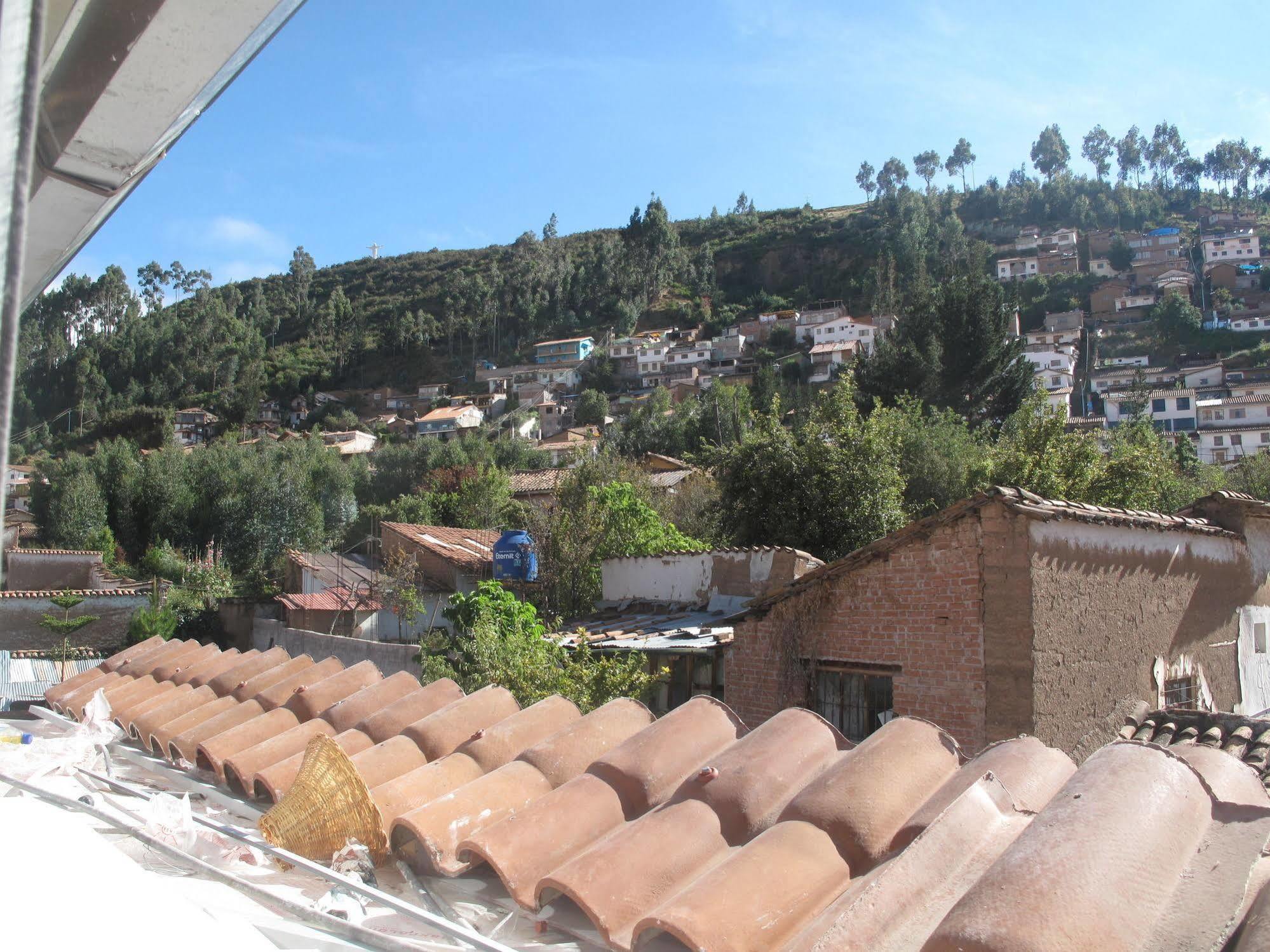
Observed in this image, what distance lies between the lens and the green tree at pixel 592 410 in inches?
3383

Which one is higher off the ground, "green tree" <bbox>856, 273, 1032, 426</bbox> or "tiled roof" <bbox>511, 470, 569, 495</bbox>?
"green tree" <bbox>856, 273, 1032, 426</bbox>

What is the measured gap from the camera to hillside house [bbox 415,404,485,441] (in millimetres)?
87438

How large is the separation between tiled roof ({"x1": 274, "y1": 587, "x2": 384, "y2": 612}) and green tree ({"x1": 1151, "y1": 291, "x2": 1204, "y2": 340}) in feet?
296

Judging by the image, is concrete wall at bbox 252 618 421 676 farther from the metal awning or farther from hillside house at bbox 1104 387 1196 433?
hillside house at bbox 1104 387 1196 433

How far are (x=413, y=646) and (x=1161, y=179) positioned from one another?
158 meters

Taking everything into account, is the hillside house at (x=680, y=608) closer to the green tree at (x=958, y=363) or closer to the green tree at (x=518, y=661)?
the green tree at (x=518, y=661)

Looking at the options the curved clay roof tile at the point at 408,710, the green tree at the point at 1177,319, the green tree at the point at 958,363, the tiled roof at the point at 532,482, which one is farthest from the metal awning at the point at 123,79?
the green tree at the point at 1177,319

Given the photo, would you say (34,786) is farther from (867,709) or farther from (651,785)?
(867,709)

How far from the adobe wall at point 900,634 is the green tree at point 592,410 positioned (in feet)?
242

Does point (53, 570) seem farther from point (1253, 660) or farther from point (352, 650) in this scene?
point (1253, 660)

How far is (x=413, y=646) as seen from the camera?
1373cm

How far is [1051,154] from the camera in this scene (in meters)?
145

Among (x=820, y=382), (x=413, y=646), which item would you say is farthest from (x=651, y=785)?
(x=820, y=382)

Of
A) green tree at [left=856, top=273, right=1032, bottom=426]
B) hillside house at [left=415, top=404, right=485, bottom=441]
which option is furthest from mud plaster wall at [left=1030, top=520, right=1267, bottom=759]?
hillside house at [left=415, top=404, right=485, bottom=441]
